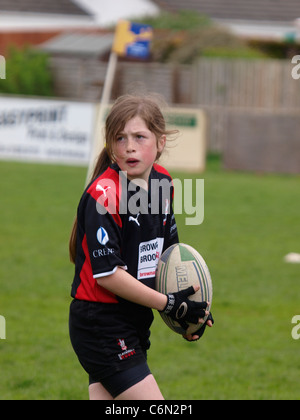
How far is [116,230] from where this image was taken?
3512 mm

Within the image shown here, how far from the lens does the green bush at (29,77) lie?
84.4 feet

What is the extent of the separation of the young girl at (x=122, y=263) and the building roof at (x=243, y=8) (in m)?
35.8

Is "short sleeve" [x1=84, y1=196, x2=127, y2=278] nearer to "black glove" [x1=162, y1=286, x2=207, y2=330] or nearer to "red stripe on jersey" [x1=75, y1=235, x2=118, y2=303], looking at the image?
"red stripe on jersey" [x1=75, y1=235, x2=118, y2=303]

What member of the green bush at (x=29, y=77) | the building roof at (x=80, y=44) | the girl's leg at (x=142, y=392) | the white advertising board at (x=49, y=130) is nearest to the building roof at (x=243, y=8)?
the building roof at (x=80, y=44)

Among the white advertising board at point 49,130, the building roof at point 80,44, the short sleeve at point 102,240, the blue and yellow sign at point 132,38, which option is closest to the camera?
the short sleeve at point 102,240

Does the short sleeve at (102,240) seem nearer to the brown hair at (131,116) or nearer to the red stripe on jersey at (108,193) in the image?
the red stripe on jersey at (108,193)

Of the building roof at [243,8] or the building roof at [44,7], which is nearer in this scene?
the building roof at [44,7]

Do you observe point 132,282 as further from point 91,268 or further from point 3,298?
point 3,298

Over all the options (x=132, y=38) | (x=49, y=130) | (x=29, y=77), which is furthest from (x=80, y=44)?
(x=132, y=38)

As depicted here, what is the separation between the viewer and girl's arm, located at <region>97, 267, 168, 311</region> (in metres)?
3.46

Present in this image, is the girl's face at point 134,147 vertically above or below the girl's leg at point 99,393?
above

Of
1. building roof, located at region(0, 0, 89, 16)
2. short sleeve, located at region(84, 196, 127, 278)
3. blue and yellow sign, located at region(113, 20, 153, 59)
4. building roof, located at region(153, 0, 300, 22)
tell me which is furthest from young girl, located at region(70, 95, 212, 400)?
building roof, located at region(153, 0, 300, 22)

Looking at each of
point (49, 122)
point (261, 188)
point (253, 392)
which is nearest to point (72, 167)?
point (49, 122)

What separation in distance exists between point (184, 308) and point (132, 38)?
523 inches
